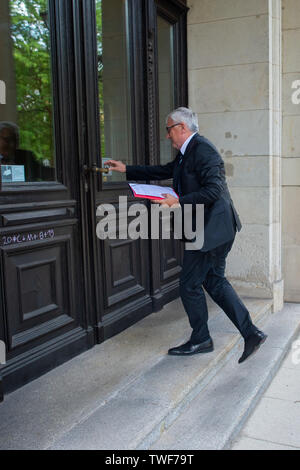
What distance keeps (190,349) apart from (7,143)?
2112mm

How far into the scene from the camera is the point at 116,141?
4.71 meters

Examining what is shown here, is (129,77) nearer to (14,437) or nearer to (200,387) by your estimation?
(200,387)

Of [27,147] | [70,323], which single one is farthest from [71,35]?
[70,323]

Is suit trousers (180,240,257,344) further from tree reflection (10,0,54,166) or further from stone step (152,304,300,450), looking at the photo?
tree reflection (10,0,54,166)

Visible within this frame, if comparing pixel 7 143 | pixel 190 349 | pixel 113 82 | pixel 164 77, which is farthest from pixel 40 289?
pixel 164 77

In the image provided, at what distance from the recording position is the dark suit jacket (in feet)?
11.8

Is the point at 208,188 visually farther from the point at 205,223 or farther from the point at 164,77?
the point at 164,77

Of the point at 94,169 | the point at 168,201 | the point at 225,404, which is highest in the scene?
the point at 94,169

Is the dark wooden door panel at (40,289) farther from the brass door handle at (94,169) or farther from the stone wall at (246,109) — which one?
the stone wall at (246,109)

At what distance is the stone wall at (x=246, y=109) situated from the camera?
5.61 meters

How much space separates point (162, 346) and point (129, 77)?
256 centimetres

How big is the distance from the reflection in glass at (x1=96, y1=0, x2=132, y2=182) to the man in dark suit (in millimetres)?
583

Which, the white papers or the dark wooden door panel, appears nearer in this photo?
the dark wooden door panel

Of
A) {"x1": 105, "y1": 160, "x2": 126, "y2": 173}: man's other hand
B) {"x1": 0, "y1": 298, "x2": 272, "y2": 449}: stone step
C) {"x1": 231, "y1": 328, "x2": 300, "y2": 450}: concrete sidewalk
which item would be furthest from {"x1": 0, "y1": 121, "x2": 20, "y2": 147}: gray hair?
{"x1": 231, "y1": 328, "x2": 300, "y2": 450}: concrete sidewalk
